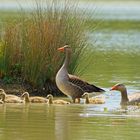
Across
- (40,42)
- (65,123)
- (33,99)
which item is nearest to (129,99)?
(33,99)

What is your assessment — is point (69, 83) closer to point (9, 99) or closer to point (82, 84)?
point (82, 84)

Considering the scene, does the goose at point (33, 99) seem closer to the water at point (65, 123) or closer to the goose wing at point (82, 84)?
the water at point (65, 123)

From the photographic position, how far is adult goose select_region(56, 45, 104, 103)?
17.8 meters

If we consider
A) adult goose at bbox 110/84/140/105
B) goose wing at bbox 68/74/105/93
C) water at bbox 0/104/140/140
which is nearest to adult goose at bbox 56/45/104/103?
goose wing at bbox 68/74/105/93

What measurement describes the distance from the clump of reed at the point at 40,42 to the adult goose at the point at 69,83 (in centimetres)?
66

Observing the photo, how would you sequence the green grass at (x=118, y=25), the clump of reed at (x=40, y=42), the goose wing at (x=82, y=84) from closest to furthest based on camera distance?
the goose wing at (x=82, y=84) → the clump of reed at (x=40, y=42) → the green grass at (x=118, y=25)

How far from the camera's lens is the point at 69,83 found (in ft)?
58.8

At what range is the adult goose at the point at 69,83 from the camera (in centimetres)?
1783

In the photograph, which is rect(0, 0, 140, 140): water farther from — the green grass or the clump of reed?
the green grass

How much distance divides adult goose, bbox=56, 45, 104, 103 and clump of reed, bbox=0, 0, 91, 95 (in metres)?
0.66

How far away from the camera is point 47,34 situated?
60.8 ft

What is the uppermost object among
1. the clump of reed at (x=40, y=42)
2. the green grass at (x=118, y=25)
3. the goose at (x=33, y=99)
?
the green grass at (x=118, y=25)

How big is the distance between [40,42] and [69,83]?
1.21 m

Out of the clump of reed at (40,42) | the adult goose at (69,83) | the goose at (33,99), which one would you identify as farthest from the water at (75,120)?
the clump of reed at (40,42)
